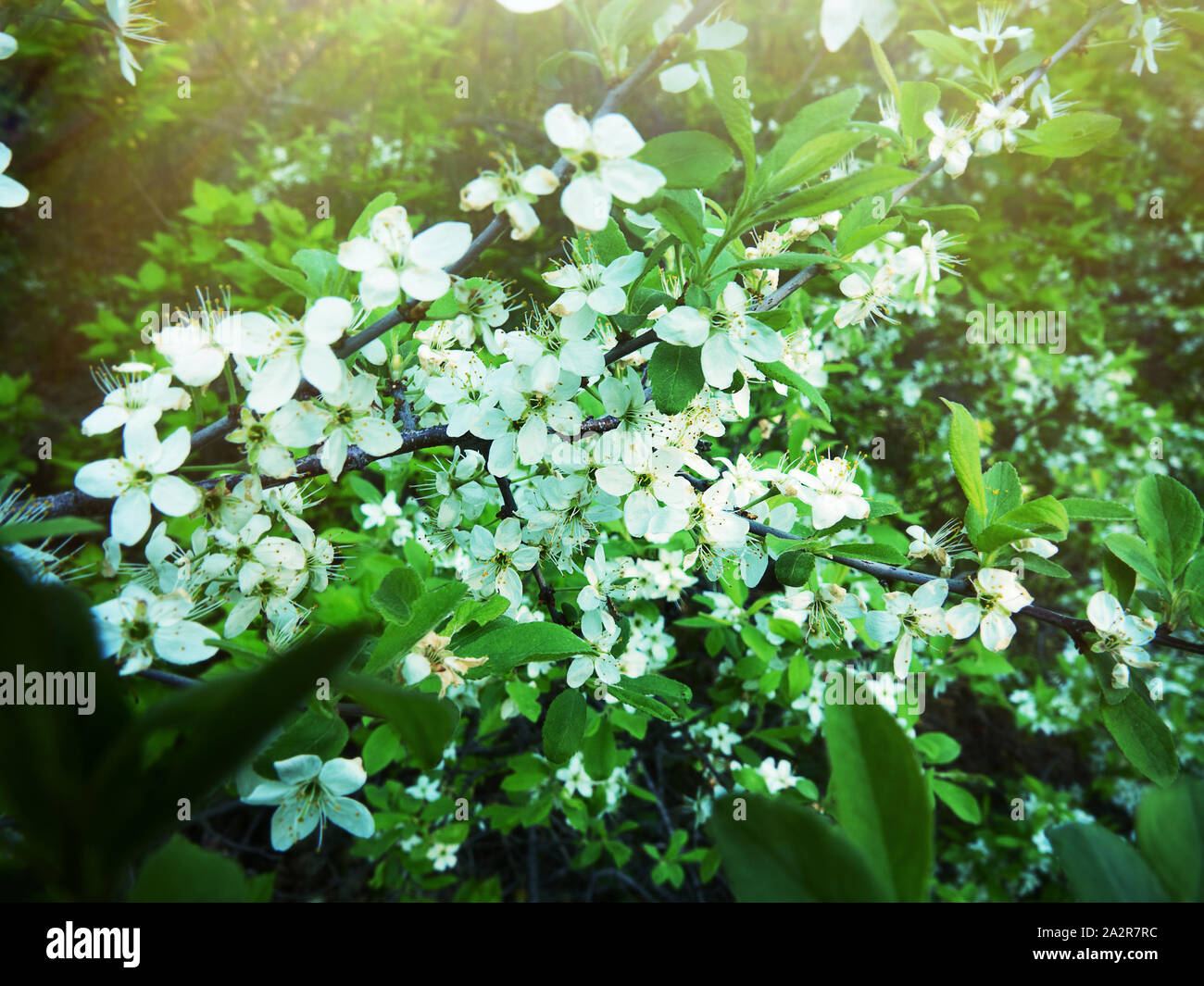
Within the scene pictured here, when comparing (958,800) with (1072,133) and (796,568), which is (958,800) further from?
(1072,133)

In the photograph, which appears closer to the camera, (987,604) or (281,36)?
(987,604)

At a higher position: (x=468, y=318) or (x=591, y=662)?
(x=468, y=318)

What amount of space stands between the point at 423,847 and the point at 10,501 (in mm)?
1862

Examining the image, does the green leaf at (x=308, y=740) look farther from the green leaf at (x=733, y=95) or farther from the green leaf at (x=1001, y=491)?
the green leaf at (x=1001, y=491)

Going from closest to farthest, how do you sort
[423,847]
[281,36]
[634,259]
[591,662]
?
1. [634,259]
2. [591,662]
3. [423,847]
4. [281,36]

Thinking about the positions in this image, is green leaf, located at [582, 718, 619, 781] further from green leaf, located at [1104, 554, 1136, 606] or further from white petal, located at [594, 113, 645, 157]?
white petal, located at [594, 113, 645, 157]

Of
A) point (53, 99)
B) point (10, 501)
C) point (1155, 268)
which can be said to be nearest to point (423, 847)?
point (10, 501)

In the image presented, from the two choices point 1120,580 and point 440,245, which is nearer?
Answer: point 440,245

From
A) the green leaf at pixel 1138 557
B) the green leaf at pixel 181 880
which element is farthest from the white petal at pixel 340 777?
the green leaf at pixel 1138 557

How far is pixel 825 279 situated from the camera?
3.13 meters

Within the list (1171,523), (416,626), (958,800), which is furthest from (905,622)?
(958,800)

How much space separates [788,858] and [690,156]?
782mm

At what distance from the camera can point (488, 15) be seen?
3.94m
